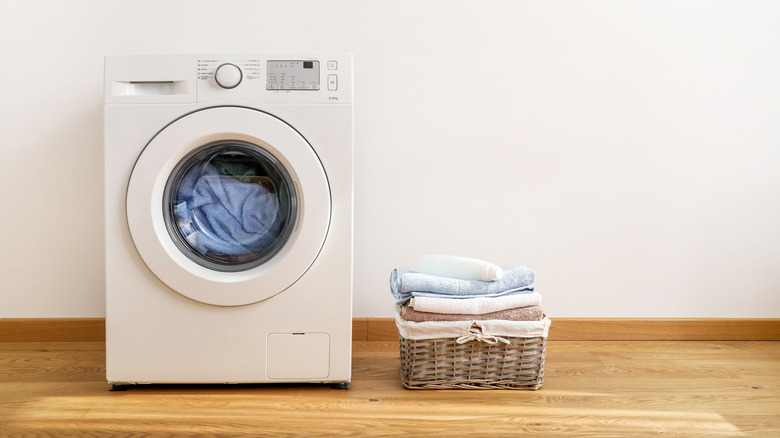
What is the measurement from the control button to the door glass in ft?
0.47

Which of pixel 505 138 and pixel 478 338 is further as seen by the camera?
pixel 505 138

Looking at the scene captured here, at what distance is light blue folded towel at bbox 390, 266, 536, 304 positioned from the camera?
5.01ft

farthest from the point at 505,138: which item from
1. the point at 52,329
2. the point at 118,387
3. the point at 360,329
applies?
the point at 52,329

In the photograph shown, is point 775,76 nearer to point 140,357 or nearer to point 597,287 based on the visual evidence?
point 597,287

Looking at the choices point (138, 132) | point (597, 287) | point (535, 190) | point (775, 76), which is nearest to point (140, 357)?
point (138, 132)

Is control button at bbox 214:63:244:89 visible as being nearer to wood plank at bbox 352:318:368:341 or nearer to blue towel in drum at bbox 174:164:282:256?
blue towel in drum at bbox 174:164:282:256

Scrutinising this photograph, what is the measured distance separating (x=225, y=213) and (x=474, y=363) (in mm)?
680

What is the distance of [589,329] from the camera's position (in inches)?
79.1

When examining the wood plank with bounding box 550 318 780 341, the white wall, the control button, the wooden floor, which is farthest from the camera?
the wood plank with bounding box 550 318 780 341

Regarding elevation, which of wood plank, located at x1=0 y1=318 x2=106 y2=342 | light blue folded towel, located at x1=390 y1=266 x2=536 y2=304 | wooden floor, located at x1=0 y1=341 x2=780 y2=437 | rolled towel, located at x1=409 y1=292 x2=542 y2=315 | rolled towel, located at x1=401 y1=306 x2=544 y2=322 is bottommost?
wooden floor, located at x1=0 y1=341 x2=780 y2=437

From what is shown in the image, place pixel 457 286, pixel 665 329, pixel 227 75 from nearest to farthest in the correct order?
pixel 227 75 → pixel 457 286 → pixel 665 329

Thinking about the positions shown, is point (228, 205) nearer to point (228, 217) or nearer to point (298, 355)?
point (228, 217)

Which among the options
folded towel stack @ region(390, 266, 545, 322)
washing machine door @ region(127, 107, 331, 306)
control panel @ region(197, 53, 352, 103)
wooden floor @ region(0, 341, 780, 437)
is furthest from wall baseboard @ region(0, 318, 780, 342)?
control panel @ region(197, 53, 352, 103)

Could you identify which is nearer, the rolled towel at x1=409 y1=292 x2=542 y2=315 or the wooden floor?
the wooden floor
